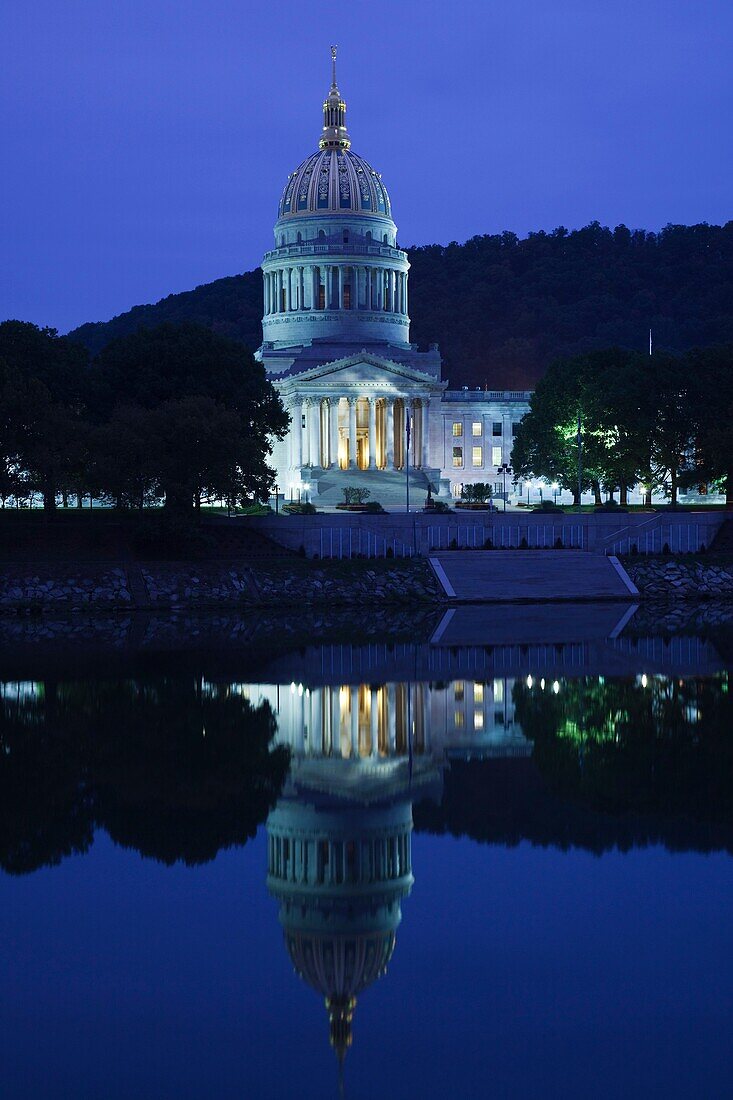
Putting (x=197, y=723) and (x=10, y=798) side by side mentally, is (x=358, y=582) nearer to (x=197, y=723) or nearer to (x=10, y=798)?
(x=197, y=723)

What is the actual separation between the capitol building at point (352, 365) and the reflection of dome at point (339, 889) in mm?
81892

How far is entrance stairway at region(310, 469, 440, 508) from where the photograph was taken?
106 m

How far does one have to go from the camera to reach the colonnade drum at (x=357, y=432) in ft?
380

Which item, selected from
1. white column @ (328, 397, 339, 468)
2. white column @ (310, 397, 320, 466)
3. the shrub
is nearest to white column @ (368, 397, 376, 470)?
white column @ (328, 397, 339, 468)

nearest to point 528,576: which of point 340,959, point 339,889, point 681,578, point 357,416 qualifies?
point 681,578

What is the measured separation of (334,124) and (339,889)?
13006cm

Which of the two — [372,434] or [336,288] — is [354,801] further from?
[336,288]

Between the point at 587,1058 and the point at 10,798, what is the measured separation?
13.0 metres

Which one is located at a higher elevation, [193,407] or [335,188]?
[335,188]

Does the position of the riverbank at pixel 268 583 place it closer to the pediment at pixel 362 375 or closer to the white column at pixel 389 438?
the pediment at pixel 362 375

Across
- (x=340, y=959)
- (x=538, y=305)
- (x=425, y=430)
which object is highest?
(x=538, y=305)

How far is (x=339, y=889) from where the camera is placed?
1917cm

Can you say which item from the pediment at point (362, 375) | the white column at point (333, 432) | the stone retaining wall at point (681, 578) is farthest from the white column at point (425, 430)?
the stone retaining wall at point (681, 578)

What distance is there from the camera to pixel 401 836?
72.1 feet
